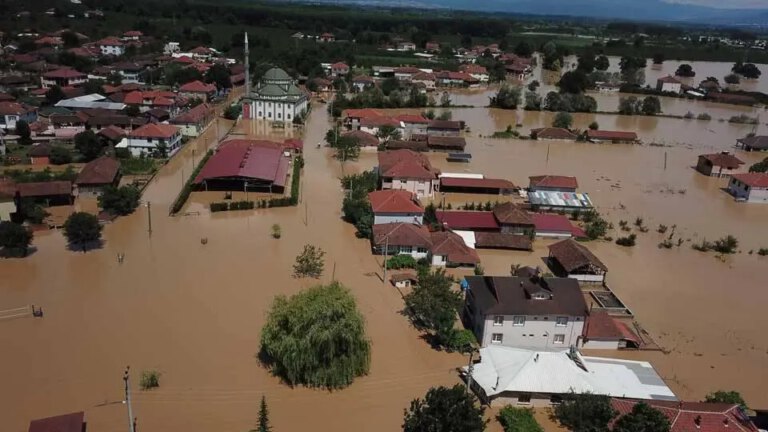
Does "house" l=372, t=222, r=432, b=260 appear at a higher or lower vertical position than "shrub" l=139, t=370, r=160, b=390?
higher

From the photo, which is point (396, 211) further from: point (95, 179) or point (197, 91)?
point (197, 91)

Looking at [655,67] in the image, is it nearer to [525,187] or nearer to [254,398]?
[525,187]

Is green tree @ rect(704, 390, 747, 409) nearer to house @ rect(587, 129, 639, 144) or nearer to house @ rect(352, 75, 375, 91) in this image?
house @ rect(587, 129, 639, 144)

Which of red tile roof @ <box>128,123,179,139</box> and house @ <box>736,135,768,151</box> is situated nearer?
red tile roof @ <box>128,123,179,139</box>

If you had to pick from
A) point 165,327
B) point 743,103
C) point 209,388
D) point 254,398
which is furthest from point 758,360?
point 743,103

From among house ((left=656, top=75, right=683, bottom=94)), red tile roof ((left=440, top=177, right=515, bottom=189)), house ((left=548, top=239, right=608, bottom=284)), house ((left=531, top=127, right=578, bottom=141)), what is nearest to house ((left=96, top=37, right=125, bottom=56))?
house ((left=531, top=127, right=578, bottom=141))

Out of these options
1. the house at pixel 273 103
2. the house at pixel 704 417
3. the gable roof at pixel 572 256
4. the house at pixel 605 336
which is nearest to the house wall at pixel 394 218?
the gable roof at pixel 572 256

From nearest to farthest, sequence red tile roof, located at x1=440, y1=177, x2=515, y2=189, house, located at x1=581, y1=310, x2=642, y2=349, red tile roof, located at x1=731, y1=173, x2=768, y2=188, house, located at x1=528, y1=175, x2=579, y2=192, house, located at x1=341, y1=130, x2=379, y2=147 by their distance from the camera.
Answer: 1. house, located at x1=581, y1=310, x2=642, y2=349
2. house, located at x1=528, y1=175, x2=579, y2=192
3. red tile roof, located at x1=440, y1=177, x2=515, y2=189
4. red tile roof, located at x1=731, y1=173, x2=768, y2=188
5. house, located at x1=341, y1=130, x2=379, y2=147

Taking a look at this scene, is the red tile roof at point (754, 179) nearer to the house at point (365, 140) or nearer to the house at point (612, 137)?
the house at point (612, 137)

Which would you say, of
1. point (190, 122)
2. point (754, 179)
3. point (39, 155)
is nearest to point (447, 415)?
point (754, 179)
